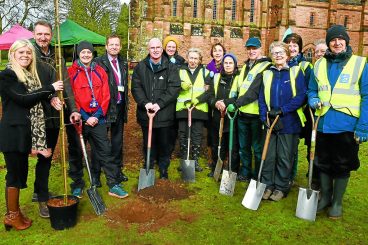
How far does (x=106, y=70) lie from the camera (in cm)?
545

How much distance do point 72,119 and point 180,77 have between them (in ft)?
7.47

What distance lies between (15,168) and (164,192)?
2220 mm

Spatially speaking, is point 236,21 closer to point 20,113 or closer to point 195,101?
point 195,101

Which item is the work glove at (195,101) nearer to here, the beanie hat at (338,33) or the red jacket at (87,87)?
the red jacket at (87,87)

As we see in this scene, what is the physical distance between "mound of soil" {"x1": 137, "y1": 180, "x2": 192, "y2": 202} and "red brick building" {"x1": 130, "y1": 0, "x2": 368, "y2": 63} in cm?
2882

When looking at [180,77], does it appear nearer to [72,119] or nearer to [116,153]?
[116,153]

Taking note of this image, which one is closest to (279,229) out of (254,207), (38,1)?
(254,207)

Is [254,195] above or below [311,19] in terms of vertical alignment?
below

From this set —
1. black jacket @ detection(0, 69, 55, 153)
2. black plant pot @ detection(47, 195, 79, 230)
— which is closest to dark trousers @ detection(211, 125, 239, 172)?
black plant pot @ detection(47, 195, 79, 230)

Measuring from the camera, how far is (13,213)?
4.16 meters

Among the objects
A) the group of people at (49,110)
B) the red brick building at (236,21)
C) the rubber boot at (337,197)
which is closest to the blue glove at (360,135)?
the rubber boot at (337,197)

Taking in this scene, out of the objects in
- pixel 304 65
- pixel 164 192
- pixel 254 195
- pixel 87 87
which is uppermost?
pixel 304 65

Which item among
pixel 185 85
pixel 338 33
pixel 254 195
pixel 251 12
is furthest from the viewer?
pixel 251 12

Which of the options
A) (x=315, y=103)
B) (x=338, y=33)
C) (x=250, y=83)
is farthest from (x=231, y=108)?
(x=338, y=33)
